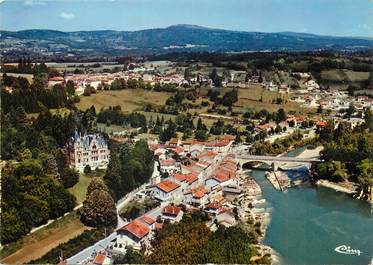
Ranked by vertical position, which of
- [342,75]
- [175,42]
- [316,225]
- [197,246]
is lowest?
[316,225]

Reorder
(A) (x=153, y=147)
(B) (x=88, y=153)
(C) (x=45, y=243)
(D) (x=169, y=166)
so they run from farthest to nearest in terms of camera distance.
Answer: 1. (A) (x=153, y=147)
2. (D) (x=169, y=166)
3. (B) (x=88, y=153)
4. (C) (x=45, y=243)

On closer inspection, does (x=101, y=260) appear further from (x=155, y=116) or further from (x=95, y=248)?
(x=155, y=116)

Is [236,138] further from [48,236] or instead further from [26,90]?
[48,236]

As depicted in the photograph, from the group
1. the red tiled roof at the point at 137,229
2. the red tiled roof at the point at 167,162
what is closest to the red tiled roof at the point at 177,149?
the red tiled roof at the point at 167,162

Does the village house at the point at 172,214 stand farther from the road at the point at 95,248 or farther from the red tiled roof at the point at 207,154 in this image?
the red tiled roof at the point at 207,154

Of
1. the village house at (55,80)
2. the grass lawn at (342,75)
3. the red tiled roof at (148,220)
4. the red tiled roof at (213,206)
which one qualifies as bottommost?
the red tiled roof at (213,206)

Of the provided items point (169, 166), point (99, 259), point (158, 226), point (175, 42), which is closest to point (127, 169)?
point (169, 166)

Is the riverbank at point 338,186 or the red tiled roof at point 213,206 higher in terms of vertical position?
the red tiled roof at point 213,206
